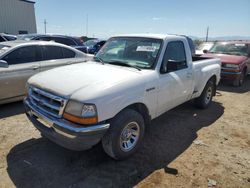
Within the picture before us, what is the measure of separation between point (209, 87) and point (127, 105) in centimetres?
350

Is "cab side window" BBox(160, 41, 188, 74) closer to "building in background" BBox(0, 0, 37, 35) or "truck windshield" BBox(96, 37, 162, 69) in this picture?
"truck windshield" BBox(96, 37, 162, 69)

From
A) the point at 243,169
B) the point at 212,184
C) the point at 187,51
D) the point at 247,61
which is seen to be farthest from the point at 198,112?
the point at 247,61

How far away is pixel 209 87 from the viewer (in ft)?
19.1

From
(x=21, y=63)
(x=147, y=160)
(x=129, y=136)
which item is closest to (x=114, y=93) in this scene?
(x=129, y=136)

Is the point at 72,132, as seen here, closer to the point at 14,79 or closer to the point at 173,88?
the point at 173,88

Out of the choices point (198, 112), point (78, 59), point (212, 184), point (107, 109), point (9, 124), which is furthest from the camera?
point (78, 59)

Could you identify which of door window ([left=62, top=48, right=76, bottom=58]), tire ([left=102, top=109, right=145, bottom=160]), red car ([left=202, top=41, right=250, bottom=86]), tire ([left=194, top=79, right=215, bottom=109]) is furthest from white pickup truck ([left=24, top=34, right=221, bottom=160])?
red car ([left=202, top=41, right=250, bottom=86])

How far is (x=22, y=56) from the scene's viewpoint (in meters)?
5.48

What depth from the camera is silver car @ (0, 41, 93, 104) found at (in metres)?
5.08

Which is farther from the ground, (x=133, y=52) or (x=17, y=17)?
(x=17, y=17)

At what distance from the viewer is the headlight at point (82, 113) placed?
270cm

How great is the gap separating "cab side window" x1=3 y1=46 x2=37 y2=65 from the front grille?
232cm

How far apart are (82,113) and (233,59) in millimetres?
8014

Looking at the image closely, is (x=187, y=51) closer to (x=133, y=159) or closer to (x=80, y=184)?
(x=133, y=159)
